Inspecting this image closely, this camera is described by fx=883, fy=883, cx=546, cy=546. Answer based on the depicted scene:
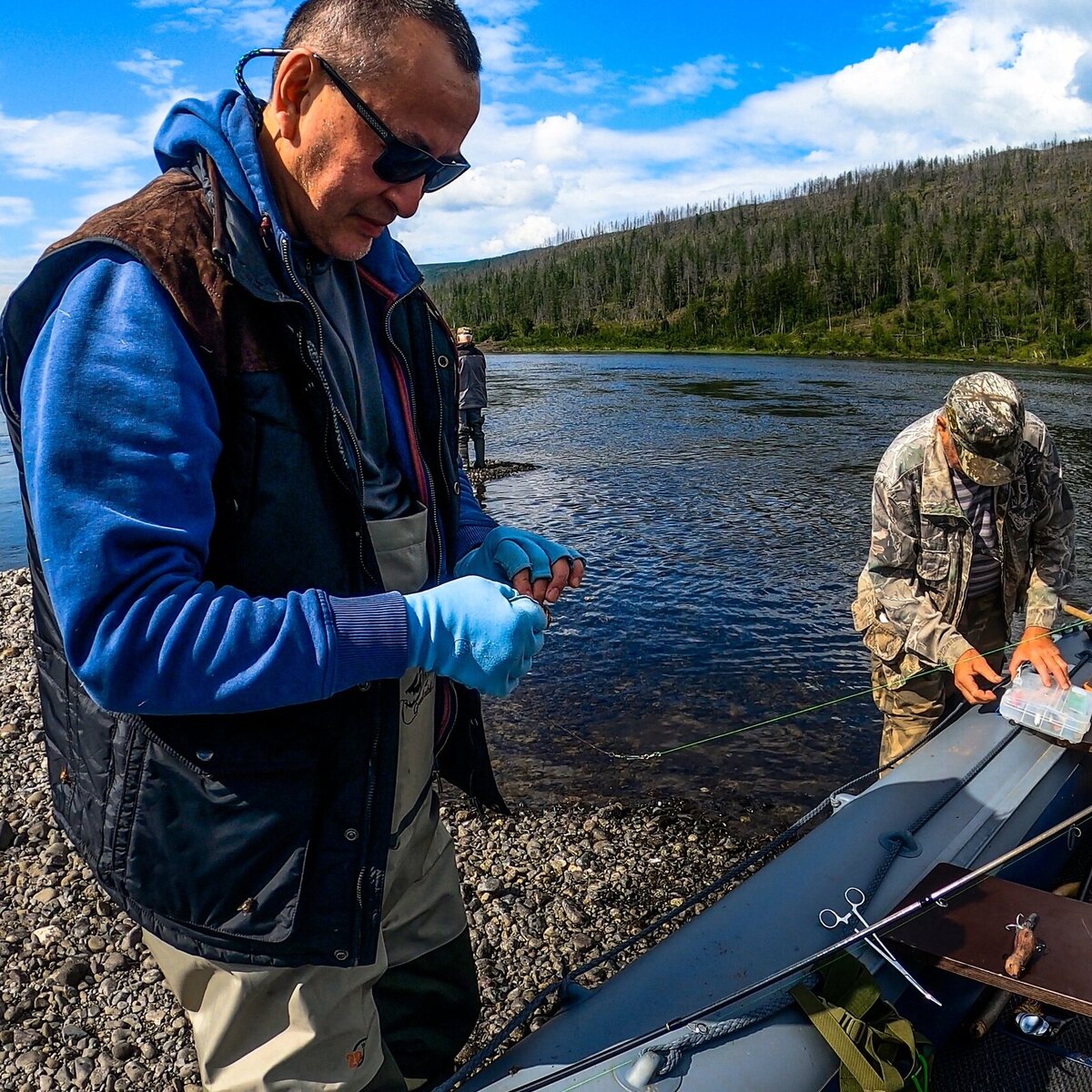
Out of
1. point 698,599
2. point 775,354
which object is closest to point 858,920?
point 698,599

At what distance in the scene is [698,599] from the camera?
949cm

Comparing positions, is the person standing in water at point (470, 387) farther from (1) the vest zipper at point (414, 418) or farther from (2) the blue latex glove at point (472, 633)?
(2) the blue latex glove at point (472, 633)

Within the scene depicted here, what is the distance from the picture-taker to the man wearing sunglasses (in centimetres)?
121

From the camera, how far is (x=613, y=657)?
773 centimetres

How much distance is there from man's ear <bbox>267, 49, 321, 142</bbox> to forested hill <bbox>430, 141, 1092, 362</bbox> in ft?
211

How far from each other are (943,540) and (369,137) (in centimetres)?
335

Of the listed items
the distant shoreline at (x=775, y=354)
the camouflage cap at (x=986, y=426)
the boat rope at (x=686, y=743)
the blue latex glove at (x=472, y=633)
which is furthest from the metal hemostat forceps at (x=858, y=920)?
the distant shoreline at (x=775, y=354)

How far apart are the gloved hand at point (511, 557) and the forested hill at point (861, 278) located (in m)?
63.7

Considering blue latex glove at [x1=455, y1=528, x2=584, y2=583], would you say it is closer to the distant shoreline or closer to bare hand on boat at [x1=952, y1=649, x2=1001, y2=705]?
bare hand on boat at [x1=952, y1=649, x2=1001, y2=705]

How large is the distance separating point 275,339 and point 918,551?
3.45m

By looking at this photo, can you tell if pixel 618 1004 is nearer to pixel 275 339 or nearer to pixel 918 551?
pixel 275 339

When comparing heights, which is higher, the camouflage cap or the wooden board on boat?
the camouflage cap

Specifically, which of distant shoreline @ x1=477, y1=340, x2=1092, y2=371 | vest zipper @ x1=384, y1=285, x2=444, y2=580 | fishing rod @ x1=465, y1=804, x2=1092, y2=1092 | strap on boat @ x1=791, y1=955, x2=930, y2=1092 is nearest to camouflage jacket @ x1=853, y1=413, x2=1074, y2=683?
fishing rod @ x1=465, y1=804, x2=1092, y2=1092

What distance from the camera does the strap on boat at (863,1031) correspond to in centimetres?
217
